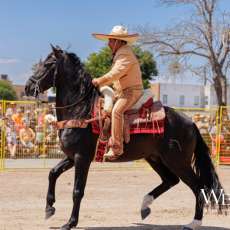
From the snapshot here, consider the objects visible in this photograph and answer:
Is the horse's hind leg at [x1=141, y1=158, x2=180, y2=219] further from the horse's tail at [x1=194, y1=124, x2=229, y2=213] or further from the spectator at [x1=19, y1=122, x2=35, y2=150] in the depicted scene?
the spectator at [x1=19, y1=122, x2=35, y2=150]

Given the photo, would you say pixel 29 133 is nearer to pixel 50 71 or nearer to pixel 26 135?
pixel 26 135

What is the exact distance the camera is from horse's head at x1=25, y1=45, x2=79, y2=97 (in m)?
7.61

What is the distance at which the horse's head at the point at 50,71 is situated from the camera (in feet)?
25.0

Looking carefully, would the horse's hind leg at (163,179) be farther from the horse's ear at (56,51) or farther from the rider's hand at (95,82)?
the horse's ear at (56,51)

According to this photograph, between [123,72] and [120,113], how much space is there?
57cm

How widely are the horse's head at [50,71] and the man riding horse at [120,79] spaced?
1.52 feet

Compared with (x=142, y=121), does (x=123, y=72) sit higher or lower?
higher

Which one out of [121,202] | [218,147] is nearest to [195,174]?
[121,202]

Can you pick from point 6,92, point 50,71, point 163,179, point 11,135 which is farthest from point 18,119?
point 6,92

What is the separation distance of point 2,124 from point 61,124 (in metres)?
9.25

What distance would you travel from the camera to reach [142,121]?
775 cm

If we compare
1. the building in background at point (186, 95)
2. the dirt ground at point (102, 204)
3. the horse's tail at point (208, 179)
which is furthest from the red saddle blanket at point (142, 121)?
the building in background at point (186, 95)

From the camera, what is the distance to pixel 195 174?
311 inches

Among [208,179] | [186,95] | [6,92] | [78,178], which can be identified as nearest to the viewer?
[78,178]
